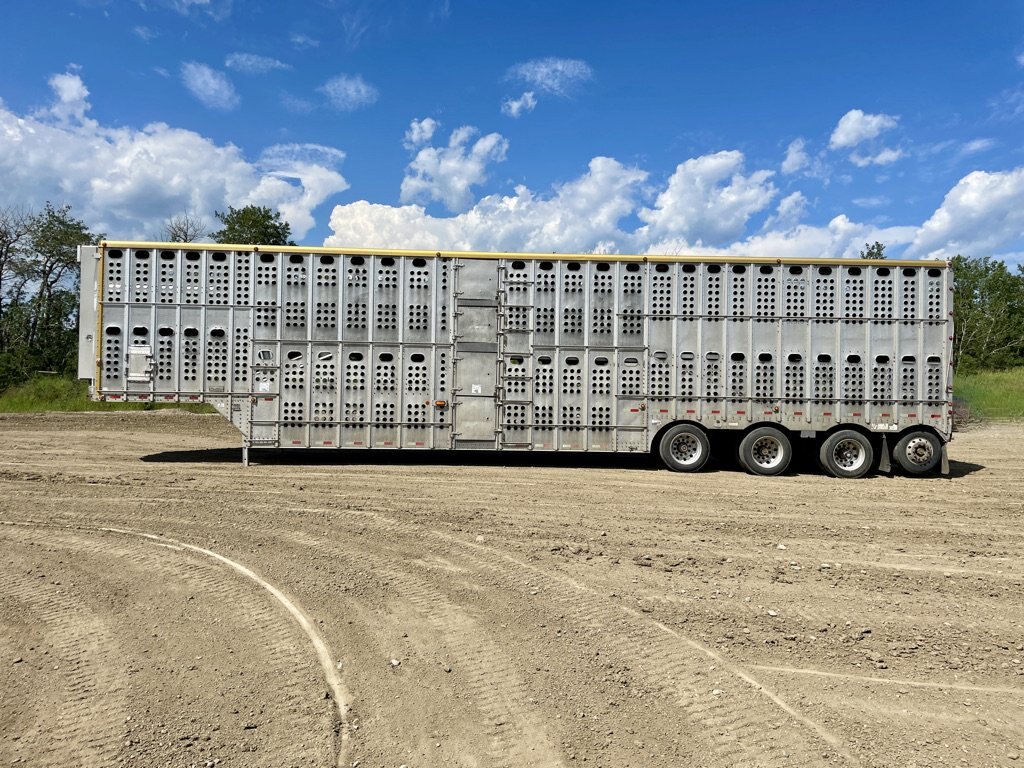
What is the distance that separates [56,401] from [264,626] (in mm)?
23068

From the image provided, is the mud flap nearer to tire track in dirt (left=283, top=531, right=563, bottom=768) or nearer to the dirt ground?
the dirt ground

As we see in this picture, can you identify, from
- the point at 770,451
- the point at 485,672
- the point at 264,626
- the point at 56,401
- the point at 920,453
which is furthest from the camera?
the point at 56,401

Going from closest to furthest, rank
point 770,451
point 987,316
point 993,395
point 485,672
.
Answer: point 485,672
point 770,451
point 993,395
point 987,316

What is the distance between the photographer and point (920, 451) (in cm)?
1107

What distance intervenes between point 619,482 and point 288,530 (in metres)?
5.62

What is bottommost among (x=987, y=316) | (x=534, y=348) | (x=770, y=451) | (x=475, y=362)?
(x=770, y=451)

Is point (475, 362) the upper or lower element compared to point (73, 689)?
upper

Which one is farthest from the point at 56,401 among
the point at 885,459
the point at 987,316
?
the point at 987,316

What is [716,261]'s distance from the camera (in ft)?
37.2

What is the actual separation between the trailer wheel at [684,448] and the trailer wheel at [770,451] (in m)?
0.69

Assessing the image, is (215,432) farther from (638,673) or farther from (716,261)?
(638,673)

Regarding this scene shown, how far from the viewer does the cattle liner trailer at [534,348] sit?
11172 mm

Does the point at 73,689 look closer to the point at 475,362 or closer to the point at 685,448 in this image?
the point at 475,362

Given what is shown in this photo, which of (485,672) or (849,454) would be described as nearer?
(485,672)
